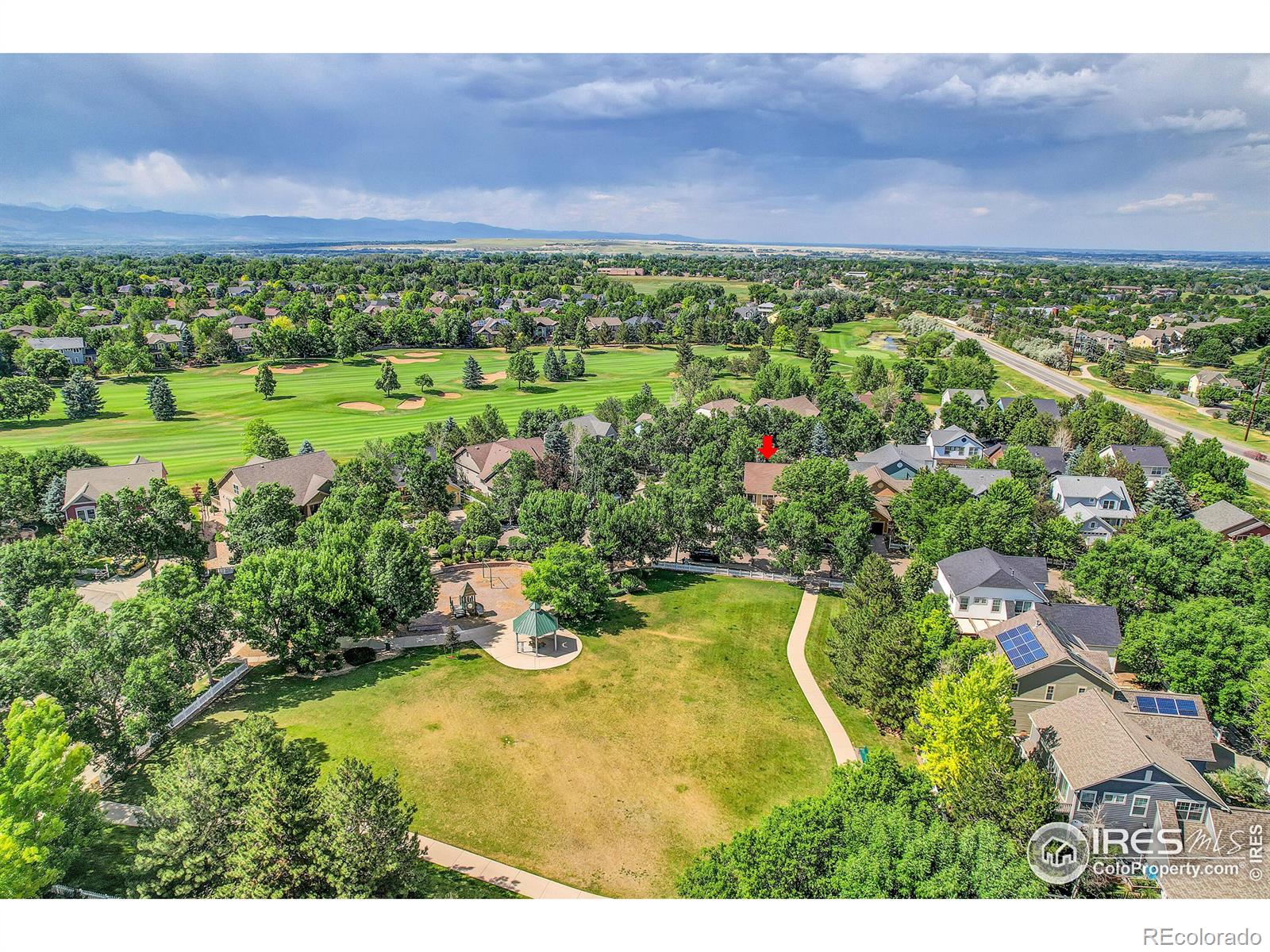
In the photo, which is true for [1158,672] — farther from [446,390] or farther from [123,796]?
[446,390]

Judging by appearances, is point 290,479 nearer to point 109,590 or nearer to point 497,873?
point 109,590

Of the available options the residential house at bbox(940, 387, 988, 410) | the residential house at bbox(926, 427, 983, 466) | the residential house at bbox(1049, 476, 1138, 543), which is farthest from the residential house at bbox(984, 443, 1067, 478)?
the residential house at bbox(940, 387, 988, 410)

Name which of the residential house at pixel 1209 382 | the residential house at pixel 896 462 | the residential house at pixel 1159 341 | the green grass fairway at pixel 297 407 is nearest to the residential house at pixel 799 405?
the residential house at pixel 896 462

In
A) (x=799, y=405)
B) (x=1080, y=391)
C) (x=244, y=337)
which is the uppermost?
(x=244, y=337)

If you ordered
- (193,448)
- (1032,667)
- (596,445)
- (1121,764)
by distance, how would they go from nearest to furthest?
(1121,764)
(1032,667)
(596,445)
(193,448)

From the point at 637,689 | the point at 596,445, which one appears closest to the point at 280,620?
the point at 637,689

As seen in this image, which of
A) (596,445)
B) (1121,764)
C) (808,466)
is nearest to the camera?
(1121,764)

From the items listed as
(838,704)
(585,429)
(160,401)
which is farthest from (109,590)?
(160,401)
